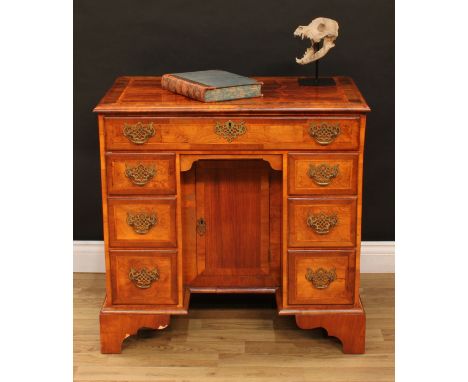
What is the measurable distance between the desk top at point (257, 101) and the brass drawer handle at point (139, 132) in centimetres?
5

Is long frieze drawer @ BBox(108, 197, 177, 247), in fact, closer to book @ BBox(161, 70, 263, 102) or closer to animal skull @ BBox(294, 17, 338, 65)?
book @ BBox(161, 70, 263, 102)

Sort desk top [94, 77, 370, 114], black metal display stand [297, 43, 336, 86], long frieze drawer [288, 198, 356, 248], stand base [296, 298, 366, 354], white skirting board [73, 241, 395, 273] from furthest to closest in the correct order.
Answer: white skirting board [73, 241, 395, 273], black metal display stand [297, 43, 336, 86], stand base [296, 298, 366, 354], long frieze drawer [288, 198, 356, 248], desk top [94, 77, 370, 114]

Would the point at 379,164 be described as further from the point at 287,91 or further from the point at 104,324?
the point at 104,324

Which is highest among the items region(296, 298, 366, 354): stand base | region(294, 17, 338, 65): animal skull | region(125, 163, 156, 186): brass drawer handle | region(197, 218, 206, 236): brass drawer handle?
region(294, 17, 338, 65): animal skull

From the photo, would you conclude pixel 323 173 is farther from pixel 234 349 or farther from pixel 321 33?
pixel 234 349

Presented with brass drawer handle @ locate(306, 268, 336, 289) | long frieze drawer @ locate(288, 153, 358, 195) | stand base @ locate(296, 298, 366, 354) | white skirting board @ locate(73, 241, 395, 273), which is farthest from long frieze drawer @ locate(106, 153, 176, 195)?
white skirting board @ locate(73, 241, 395, 273)

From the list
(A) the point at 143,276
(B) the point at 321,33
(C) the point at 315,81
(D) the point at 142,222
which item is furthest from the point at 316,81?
(A) the point at 143,276

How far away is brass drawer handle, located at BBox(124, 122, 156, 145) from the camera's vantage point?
3346 millimetres

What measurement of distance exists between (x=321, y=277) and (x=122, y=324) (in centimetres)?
73

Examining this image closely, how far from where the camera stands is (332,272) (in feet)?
11.5

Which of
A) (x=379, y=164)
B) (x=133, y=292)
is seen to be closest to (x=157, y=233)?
(x=133, y=292)

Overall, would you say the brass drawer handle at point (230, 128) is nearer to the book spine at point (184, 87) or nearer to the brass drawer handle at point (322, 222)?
the book spine at point (184, 87)

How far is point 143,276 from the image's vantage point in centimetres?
350

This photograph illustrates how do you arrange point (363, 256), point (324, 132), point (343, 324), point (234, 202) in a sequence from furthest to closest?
point (363, 256), point (234, 202), point (343, 324), point (324, 132)
